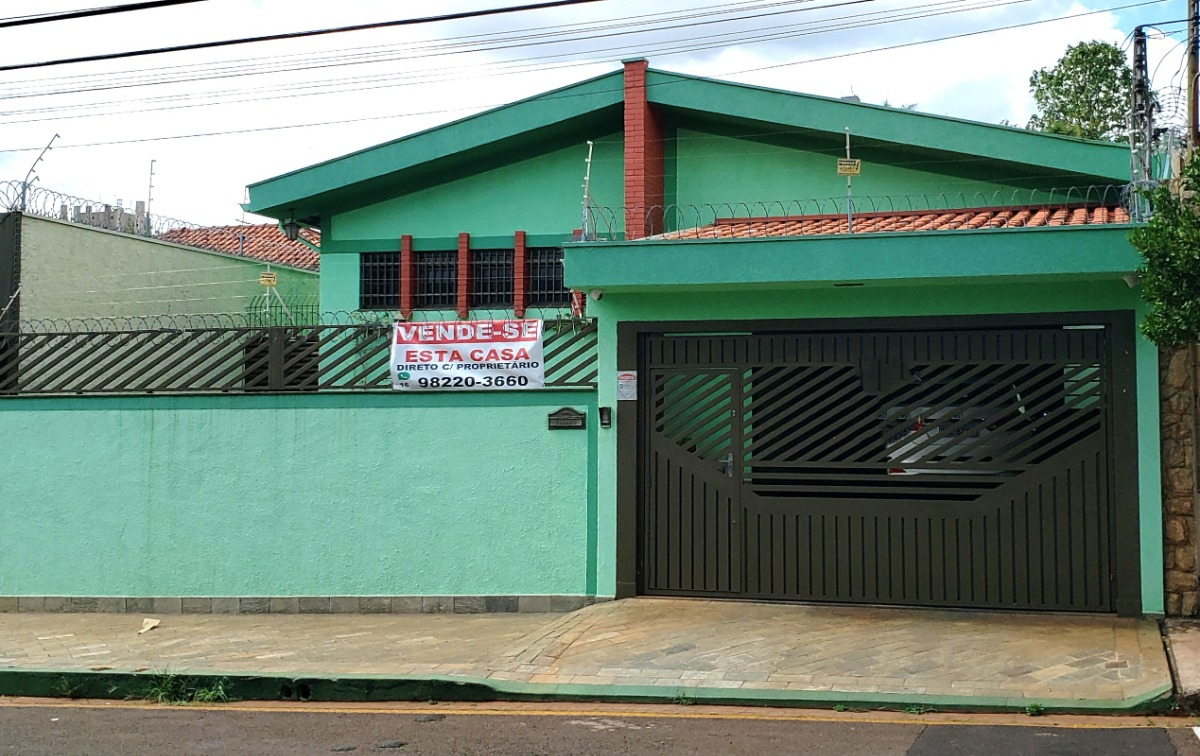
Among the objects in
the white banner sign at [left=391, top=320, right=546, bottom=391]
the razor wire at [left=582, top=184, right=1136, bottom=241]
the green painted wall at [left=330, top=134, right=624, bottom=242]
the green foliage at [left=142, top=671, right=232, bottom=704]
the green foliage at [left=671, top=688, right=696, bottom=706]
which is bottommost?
the green foliage at [left=142, top=671, right=232, bottom=704]

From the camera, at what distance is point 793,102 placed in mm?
13523

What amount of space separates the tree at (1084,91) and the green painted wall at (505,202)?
1919 cm

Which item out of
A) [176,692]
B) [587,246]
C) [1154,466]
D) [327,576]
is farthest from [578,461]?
[1154,466]

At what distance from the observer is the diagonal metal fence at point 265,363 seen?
11102mm

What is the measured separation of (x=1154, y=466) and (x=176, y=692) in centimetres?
775

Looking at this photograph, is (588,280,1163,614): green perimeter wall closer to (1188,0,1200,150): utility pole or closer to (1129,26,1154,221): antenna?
(1129,26,1154,221): antenna

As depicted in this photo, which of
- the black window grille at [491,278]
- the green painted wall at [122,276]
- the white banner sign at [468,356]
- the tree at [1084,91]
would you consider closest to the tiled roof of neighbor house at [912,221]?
the white banner sign at [468,356]

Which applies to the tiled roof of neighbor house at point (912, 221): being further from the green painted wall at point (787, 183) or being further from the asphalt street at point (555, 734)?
the asphalt street at point (555, 734)

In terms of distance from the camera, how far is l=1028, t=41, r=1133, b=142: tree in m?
30.5

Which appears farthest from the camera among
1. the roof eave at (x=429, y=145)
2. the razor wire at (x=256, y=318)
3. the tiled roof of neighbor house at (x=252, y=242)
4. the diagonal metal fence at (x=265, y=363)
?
the tiled roof of neighbor house at (x=252, y=242)

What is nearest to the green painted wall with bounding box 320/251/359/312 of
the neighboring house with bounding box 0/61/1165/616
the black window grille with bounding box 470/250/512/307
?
the black window grille with bounding box 470/250/512/307

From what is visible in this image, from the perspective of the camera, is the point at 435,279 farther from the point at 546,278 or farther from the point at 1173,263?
the point at 1173,263

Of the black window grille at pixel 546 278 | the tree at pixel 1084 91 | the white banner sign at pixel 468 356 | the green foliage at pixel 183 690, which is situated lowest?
the green foliage at pixel 183 690

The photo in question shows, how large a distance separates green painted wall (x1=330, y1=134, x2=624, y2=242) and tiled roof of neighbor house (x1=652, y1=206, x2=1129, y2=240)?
2313 mm
